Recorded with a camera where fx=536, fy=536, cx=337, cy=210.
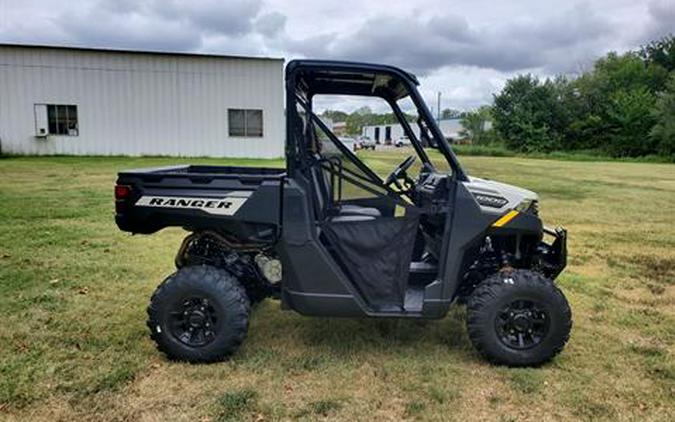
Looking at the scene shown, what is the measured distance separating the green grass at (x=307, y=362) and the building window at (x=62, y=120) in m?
15.2

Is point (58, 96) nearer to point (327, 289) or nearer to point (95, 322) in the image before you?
point (95, 322)

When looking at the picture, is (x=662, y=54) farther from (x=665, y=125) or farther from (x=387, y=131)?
(x=387, y=131)

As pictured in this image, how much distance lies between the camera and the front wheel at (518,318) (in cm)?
325

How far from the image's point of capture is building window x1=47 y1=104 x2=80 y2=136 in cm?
1934


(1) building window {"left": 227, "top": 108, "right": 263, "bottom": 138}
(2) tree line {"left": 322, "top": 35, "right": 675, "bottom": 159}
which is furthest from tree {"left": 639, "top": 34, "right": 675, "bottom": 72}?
(1) building window {"left": 227, "top": 108, "right": 263, "bottom": 138}

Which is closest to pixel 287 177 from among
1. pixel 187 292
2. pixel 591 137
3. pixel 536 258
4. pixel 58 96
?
pixel 187 292

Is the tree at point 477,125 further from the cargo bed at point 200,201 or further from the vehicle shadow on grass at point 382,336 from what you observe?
the cargo bed at point 200,201

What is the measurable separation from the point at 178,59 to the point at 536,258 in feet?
59.8

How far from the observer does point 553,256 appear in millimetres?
3662

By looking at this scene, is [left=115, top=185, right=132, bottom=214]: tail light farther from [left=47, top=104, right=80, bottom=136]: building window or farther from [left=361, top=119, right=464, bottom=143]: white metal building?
[left=47, top=104, right=80, bottom=136]: building window

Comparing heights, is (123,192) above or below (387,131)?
below

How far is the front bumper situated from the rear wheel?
200 centimetres

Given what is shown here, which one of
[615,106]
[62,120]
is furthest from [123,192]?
[615,106]

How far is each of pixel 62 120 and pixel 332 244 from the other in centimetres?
1925
